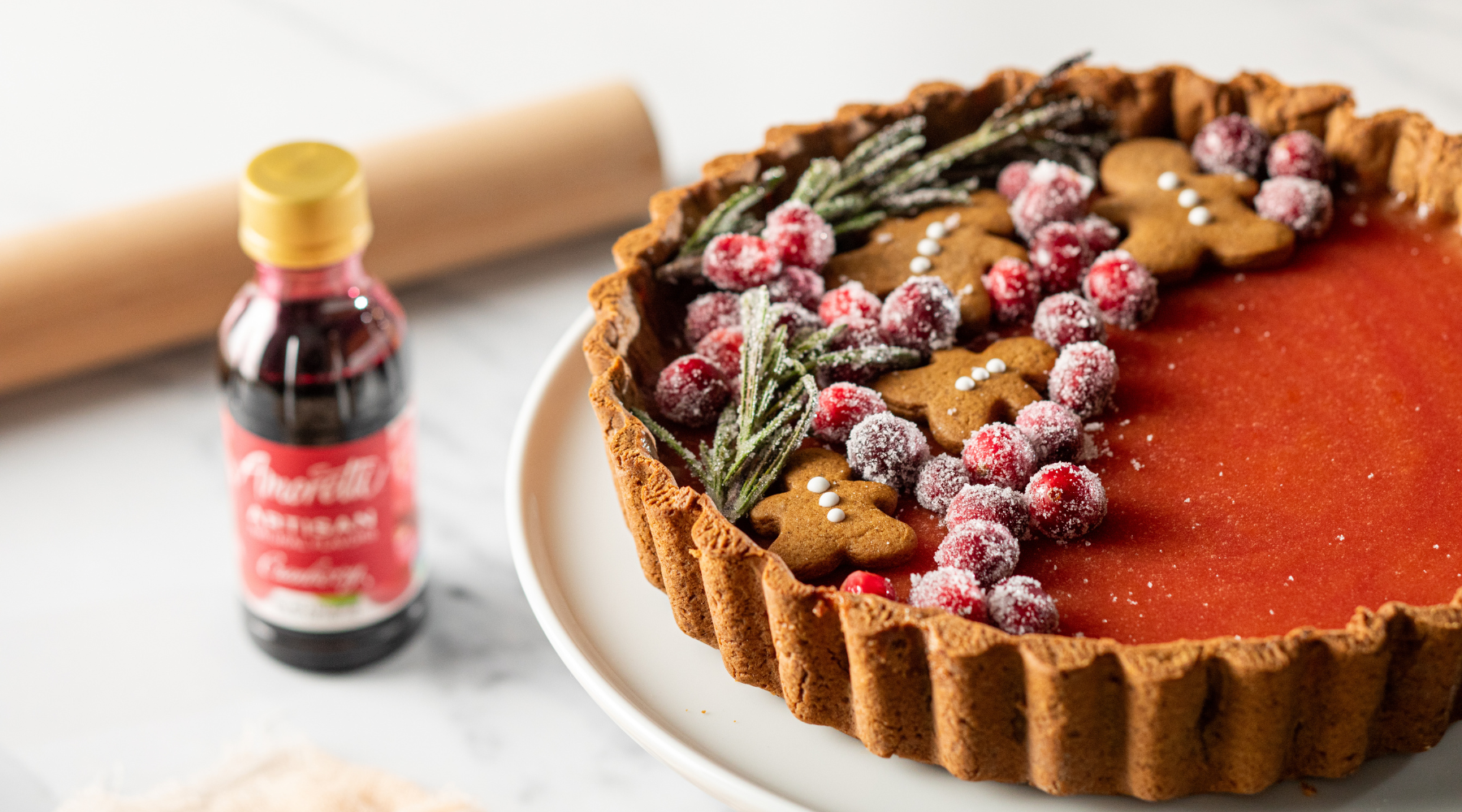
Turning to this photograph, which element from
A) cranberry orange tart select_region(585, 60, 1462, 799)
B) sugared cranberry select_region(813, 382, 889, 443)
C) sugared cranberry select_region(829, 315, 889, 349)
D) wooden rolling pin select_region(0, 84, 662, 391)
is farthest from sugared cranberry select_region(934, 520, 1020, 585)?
wooden rolling pin select_region(0, 84, 662, 391)

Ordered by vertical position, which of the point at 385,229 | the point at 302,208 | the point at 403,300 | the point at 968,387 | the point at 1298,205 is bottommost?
the point at 403,300

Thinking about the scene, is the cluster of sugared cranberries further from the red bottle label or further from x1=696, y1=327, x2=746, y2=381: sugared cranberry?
the red bottle label

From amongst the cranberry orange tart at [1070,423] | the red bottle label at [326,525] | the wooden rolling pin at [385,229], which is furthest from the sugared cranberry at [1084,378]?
the wooden rolling pin at [385,229]

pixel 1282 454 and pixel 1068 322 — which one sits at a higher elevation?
pixel 1068 322

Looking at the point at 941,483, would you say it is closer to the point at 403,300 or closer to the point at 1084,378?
the point at 1084,378

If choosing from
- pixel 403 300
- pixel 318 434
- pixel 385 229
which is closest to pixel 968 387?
pixel 318 434
